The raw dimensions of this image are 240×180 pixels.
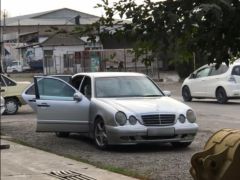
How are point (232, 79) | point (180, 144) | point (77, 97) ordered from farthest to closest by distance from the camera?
point (232, 79) → point (77, 97) → point (180, 144)

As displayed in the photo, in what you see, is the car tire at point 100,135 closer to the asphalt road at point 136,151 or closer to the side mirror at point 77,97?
the asphalt road at point 136,151

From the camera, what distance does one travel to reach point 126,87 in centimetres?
1223

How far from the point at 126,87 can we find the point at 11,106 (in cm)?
917

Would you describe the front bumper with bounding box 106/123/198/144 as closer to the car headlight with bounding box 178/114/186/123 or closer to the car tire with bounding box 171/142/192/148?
the car headlight with bounding box 178/114/186/123

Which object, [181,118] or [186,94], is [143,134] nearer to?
[181,118]

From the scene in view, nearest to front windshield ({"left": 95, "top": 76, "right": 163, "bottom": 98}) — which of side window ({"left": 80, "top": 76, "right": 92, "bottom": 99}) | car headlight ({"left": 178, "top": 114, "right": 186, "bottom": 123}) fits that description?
side window ({"left": 80, "top": 76, "right": 92, "bottom": 99})

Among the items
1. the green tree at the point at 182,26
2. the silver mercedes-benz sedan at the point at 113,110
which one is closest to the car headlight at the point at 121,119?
the silver mercedes-benz sedan at the point at 113,110

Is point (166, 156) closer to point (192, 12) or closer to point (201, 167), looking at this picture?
point (201, 167)

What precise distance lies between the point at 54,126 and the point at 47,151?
778 mm

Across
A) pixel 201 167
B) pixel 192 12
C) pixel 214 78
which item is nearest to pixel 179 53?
pixel 192 12

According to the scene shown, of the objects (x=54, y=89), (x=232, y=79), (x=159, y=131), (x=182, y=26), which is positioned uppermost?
(x=182, y=26)

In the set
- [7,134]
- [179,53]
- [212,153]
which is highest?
[179,53]

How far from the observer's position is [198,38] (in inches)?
191

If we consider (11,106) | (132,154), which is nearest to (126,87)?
(132,154)
